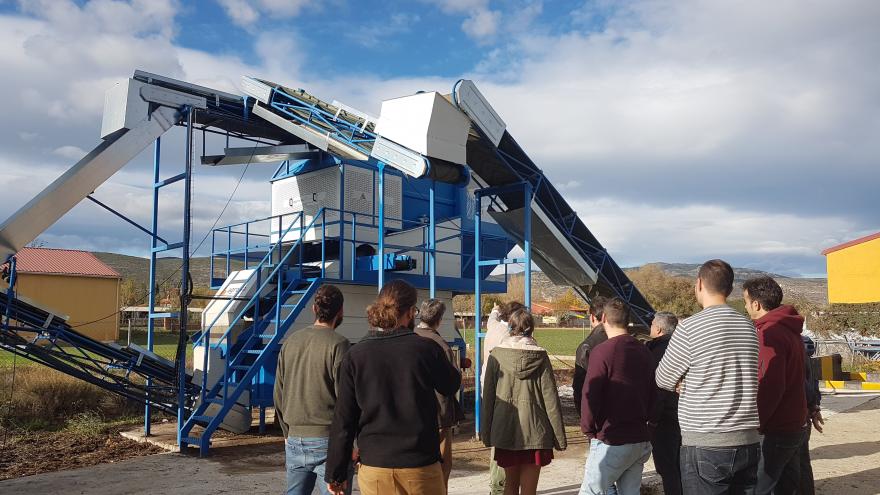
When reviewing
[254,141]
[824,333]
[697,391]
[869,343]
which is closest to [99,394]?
[254,141]

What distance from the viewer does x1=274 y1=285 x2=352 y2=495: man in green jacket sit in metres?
4.50

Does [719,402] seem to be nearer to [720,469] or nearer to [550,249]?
[720,469]

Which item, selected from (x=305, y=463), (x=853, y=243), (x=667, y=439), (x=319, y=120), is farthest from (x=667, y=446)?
(x=853, y=243)

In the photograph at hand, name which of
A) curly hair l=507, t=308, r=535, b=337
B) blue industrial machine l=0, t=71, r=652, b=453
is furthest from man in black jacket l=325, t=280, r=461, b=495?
blue industrial machine l=0, t=71, r=652, b=453

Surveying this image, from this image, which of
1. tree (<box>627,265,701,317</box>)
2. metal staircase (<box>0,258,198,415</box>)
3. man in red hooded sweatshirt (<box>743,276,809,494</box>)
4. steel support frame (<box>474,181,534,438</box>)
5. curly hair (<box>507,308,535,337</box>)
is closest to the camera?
man in red hooded sweatshirt (<box>743,276,809,494</box>)

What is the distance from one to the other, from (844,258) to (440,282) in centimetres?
2241

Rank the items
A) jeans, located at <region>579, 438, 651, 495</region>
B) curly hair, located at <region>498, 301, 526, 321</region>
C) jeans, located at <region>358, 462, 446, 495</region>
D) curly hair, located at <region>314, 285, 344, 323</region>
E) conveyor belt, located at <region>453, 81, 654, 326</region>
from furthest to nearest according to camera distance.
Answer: conveyor belt, located at <region>453, 81, 654, 326</region> < curly hair, located at <region>498, 301, 526, 321</region> < jeans, located at <region>579, 438, 651, 495</region> < curly hair, located at <region>314, 285, 344, 323</region> < jeans, located at <region>358, 462, 446, 495</region>

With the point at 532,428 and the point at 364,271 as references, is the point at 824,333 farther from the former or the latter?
the point at 532,428

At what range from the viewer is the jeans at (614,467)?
15.8 ft

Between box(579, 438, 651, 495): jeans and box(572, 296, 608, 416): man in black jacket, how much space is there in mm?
660

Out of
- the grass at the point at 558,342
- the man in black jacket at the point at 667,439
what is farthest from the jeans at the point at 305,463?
the grass at the point at 558,342

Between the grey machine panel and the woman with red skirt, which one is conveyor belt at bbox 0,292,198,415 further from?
the woman with red skirt

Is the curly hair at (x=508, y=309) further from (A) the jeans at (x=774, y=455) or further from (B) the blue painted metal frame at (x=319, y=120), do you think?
(B) the blue painted metal frame at (x=319, y=120)

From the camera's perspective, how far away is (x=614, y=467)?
4812 mm
